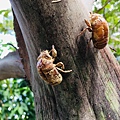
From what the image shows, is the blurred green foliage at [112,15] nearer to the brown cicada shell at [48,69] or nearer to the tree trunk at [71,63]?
the tree trunk at [71,63]

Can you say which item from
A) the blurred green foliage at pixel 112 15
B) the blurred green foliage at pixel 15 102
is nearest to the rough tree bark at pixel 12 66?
the blurred green foliage at pixel 112 15

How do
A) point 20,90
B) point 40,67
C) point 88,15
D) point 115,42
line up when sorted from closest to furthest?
1. point 40,67
2. point 88,15
3. point 115,42
4. point 20,90

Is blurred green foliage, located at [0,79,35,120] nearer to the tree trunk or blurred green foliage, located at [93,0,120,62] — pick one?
blurred green foliage, located at [93,0,120,62]

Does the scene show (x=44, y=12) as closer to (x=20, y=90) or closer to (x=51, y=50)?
(x=51, y=50)

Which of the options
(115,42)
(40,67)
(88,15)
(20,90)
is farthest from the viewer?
(20,90)

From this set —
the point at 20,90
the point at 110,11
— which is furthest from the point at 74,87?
the point at 20,90

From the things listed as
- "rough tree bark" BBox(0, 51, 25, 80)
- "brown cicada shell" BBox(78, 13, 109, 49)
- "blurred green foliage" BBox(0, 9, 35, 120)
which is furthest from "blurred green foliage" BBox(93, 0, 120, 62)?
"blurred green foliage" BBox(0, 9, 35, 120)

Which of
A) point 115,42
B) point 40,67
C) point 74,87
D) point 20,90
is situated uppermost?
point 40,67
